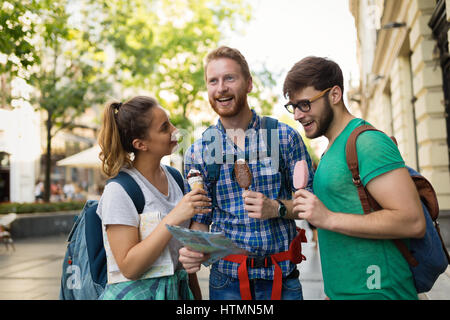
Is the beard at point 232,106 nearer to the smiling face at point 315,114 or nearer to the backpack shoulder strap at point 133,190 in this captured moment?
the smiling face at point 315,114

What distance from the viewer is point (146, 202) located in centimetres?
217

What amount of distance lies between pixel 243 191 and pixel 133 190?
0.56 meters

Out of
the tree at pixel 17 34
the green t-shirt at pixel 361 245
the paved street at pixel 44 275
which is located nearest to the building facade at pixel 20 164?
the paved street at pixel 44 275

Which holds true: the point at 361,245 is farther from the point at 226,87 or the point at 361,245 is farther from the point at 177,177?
the point at 177,177

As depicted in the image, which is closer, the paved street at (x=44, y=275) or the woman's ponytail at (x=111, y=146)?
the woman's ponytail at (x=111, y=146)

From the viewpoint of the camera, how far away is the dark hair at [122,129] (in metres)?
2.27

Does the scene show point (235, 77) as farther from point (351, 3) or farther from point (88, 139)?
point (88, 139)

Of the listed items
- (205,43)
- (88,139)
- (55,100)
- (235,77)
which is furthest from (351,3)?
(235,77)

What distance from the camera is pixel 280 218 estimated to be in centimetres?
228

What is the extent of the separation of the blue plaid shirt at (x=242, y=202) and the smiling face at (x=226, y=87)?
18 cm

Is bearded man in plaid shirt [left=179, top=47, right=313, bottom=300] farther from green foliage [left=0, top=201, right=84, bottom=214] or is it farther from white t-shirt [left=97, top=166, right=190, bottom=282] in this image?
green foliage [left=0, top=201, right=84, bottom=214]

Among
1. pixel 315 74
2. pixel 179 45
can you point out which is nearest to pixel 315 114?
pixel 315 74

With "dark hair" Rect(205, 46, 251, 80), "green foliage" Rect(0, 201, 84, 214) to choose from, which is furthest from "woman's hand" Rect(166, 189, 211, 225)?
"green foliage" Rect(0, 201, 84, 214)

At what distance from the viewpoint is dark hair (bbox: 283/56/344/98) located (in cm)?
190
